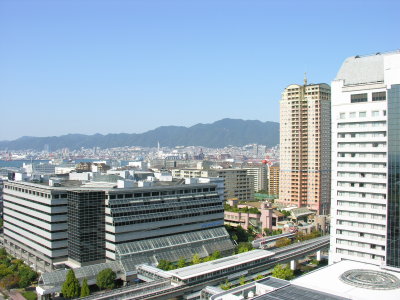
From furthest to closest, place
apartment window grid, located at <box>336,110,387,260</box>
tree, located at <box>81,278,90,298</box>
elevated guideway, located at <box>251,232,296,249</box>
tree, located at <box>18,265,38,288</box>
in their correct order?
elevated guideway, located at <box>251,232,296,249</box> → tree, located at <box>18,265,38,288</box> → apartment window grid, located at <box>336,110,387,260</box> → tree, located at <box>81,278,90,298</box>

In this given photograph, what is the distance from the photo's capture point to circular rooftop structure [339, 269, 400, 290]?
99.5ft

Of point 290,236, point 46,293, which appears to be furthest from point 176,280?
point 290,236

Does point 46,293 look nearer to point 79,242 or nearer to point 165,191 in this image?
point 79,242

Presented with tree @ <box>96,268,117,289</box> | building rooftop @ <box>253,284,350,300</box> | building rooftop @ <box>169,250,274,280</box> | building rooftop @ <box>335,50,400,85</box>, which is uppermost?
building rooftop @ <box>335,50,400,85</box>

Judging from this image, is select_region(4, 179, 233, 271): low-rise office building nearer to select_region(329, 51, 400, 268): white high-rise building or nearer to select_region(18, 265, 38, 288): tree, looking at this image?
select_region(18, 265, 38, 288): tree

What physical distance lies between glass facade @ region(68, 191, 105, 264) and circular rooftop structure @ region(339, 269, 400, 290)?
29.3 m

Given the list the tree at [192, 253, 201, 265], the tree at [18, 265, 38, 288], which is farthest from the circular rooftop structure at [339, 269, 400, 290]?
the tree at [18, 265, 38, 288]

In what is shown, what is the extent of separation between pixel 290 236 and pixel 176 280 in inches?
1336

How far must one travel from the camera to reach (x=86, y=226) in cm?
4934

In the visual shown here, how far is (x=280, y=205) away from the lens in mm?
101000

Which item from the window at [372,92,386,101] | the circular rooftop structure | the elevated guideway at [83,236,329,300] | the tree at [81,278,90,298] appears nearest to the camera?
the circular rooftop structure

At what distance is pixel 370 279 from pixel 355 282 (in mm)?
1740

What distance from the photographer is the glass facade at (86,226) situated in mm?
48875

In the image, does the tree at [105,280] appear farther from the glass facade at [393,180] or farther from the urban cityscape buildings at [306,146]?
the urban cityscape buildings at [306,146]
